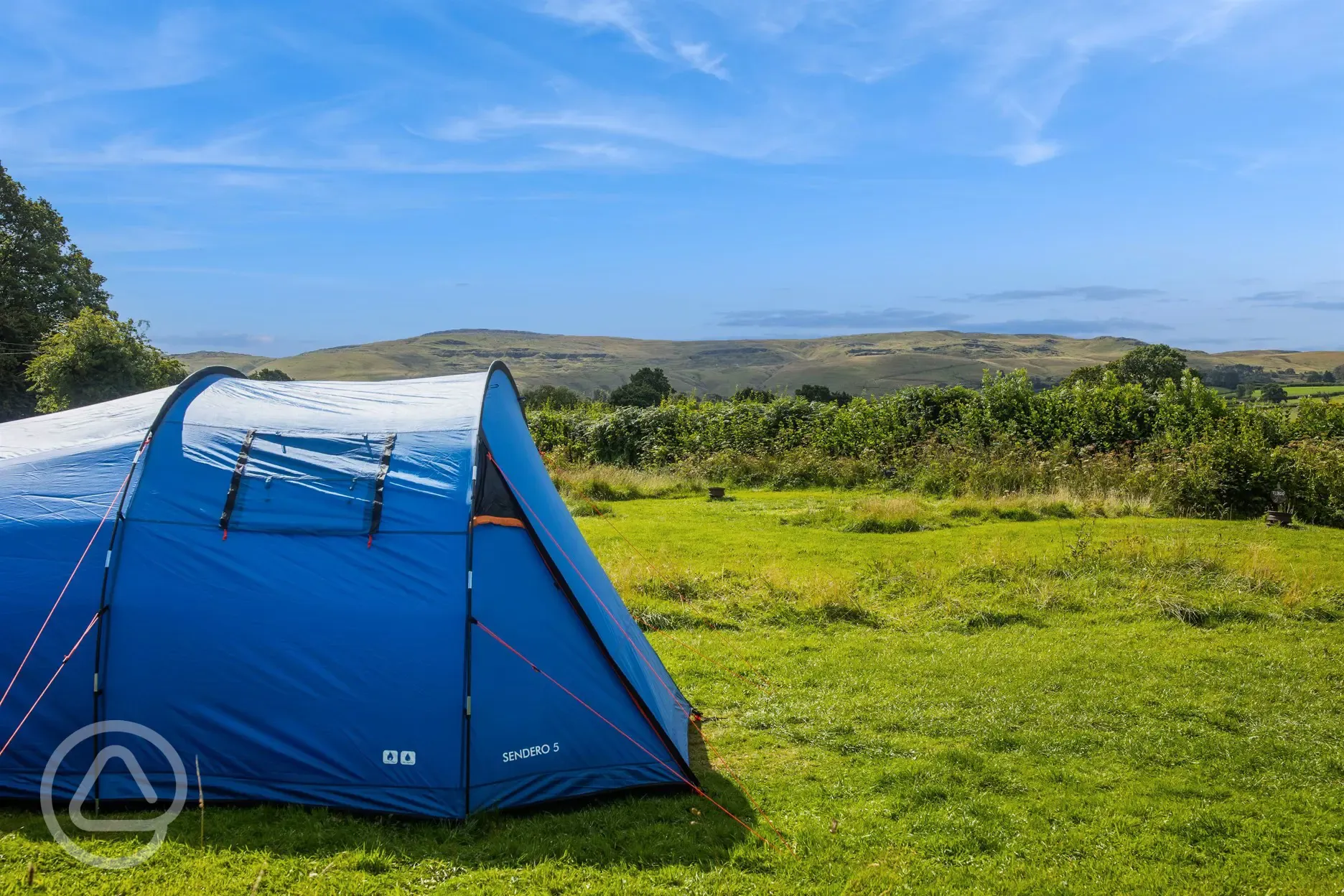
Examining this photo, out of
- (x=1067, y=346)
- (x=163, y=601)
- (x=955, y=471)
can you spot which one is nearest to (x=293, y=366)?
(x=1067, y=346)

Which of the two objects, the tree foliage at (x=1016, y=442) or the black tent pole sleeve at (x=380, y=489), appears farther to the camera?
the tree foliage at (x=1016, y=442)

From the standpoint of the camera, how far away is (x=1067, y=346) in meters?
128

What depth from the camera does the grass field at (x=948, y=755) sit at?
5059 millimetres

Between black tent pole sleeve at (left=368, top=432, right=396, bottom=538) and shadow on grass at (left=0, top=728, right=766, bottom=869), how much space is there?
180cm

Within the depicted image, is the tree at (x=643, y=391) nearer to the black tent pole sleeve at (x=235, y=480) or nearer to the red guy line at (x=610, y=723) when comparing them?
the black tent pole sleeve at (x=235, y=480)

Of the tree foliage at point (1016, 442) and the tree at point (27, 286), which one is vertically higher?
the tree at point (27, 286)

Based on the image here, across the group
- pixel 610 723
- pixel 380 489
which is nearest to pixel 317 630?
pixel 380 489

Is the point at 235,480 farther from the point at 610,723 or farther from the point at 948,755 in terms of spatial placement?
the point at 948,755

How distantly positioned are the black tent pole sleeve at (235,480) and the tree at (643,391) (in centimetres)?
3205

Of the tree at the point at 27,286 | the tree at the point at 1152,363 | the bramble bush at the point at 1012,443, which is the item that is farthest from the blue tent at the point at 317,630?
the tree at the point at 1152,363

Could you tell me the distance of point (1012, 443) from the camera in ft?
70.3

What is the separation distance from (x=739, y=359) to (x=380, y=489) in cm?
13089

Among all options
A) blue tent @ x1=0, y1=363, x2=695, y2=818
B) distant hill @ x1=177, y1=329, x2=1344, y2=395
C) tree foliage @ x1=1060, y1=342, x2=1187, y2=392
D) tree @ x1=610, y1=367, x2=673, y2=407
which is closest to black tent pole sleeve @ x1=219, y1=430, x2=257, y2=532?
blue tent @ x1=0, y1=363, x2=695, y2=818

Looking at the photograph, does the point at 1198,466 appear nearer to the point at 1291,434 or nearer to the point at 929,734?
the point at 1291,434
